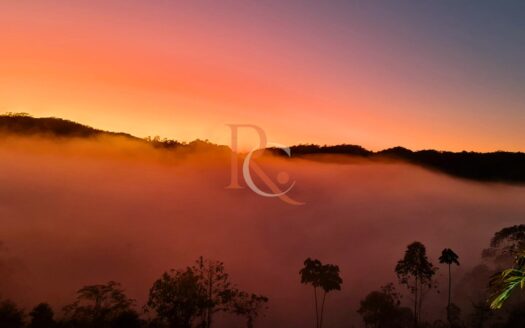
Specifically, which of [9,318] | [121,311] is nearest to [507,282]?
[121,311]

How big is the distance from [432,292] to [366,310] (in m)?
107

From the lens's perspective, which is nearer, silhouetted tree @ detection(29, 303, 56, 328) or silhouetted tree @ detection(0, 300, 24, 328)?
silhouetted tree @ detection(0, 300, 24, 328)

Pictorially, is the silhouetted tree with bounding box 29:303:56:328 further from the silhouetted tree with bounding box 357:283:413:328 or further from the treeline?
the silhouetted tree with bounding box 357:283:413:328

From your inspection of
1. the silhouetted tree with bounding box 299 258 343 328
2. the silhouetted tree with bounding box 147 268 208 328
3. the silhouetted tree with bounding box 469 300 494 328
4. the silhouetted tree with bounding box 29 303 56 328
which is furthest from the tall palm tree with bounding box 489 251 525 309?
the silhouetted tree with bounding box 469 300 494 328

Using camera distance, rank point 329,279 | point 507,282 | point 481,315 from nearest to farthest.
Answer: point 507,282
point 481,315
point 329,279

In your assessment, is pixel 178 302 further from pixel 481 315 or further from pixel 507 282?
pixel 507 282

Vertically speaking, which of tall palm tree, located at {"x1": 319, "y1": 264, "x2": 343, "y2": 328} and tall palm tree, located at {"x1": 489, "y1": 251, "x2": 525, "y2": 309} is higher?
tall palm tree, located at {"x1": 489, "y1": 251, "x2": 525, "y2": 309}

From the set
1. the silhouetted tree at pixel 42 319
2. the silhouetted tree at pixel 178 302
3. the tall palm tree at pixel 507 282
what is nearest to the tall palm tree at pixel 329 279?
the silhouetted tree at pixel 178 302

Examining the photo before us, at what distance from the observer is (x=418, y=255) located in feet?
353

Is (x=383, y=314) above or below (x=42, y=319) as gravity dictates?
below

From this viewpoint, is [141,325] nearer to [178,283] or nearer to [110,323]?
[110,323]

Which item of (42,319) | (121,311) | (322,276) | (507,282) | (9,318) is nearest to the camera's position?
(507,282)

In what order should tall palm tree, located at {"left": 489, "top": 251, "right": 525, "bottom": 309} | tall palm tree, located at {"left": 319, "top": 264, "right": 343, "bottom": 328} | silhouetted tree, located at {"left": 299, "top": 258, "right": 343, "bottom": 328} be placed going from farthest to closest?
1. silhouetted tree, located at {"left": 299, "top": 258, "right": 343, "bottom": 328}
2. tall palm tree, located at {"left": 319, "top": 264, "right": 343, "bottom": 328}
3. tall palm tree, located at {"left": 489, "top": 251, "right": 525, "bottom": 309}

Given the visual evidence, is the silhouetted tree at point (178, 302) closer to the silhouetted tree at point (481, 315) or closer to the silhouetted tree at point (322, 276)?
the silhouetted tree at point (322, 276)
